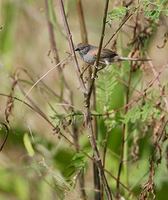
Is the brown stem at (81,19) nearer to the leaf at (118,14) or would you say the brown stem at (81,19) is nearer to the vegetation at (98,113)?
the vegetation at (98,113)

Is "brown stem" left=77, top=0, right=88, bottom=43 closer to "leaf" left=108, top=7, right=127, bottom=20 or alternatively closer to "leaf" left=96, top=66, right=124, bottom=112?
"leaf" left=96, top=66, right=124, bottom=112

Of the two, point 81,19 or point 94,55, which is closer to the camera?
point 94,55

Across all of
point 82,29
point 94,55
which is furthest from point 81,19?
point 94,55

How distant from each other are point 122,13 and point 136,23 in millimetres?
561

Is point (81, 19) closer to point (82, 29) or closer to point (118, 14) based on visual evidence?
point (82, 29)

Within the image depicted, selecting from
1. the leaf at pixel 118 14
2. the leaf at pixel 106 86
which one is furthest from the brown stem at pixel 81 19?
the leaf at pixel 118 14

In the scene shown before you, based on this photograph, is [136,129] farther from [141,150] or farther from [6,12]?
[6,12]

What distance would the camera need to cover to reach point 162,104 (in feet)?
9.27

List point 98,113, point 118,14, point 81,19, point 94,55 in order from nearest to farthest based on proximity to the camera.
Answer: 1. point 118,14
2. point 94,55
3. point 98,113
4. point 81,19

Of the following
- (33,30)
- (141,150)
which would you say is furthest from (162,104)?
(33,30)

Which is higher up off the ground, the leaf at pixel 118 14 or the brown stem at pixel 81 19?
the brown stem at pixel 81 19

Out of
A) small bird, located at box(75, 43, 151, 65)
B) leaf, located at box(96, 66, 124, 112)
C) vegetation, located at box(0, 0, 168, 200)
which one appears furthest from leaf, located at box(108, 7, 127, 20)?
leaf, located at box(96, 66, 124, 112)

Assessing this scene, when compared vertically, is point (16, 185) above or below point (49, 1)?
below

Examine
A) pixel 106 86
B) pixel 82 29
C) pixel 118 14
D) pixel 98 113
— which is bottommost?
pixel 98 113
